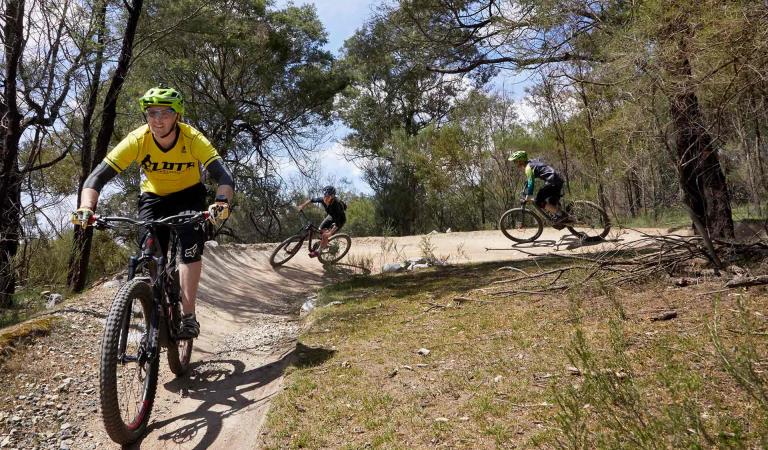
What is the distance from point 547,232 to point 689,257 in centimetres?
837

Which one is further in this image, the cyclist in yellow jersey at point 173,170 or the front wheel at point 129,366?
the cyclist in yellow jersey at point 173,170

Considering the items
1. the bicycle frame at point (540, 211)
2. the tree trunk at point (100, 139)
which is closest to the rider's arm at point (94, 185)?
the tree trunk at point (100, 139)

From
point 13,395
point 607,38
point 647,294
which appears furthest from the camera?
point 607,38

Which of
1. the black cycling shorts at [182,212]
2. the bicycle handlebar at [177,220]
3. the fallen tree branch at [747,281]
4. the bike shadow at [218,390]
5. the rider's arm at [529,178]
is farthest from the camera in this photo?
the rider's arm at [529,178]

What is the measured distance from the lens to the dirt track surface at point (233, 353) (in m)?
3.21

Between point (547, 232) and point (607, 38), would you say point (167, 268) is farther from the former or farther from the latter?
point (547, 232)

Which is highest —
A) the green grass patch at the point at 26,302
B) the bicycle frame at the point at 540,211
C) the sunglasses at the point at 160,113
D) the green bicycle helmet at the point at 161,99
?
the green bicycle helmet at the point at 161,99

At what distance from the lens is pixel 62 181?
1317 centimetres

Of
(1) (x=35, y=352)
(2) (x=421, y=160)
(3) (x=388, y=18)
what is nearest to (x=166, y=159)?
(1) (x=35, y=352)

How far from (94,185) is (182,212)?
58 cm

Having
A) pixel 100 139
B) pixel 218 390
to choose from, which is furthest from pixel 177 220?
pixel 100 139

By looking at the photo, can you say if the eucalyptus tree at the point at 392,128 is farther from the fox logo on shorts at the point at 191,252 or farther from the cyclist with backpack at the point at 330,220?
the fox logo on shorts at the point at 191,252

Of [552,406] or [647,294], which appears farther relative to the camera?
[647,294]

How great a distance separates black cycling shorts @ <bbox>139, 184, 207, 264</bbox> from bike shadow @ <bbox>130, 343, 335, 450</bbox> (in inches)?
39.2
